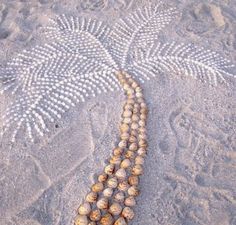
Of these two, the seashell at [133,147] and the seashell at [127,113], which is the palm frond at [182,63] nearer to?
the seashell at [127,113]

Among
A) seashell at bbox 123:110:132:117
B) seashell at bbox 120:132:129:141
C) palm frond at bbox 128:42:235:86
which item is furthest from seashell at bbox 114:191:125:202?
palm frond at bbox 128:42:235:86

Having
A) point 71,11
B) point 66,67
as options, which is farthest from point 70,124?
point 71,11

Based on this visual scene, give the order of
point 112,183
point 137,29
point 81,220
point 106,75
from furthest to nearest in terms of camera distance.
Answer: point 137,29, point 106,75, point 112,183, point 81,220

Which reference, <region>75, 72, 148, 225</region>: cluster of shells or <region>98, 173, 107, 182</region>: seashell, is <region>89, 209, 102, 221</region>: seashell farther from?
<region>98, 173, 107, 182</region>: seashell

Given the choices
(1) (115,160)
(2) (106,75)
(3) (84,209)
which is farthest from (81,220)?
(2) (106,75)

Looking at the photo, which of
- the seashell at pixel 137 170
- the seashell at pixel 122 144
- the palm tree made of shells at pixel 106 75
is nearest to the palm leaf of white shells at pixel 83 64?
the palm tree made of shells at pixel 106 75

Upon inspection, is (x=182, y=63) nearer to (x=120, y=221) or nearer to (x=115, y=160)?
(x=115, y=160)

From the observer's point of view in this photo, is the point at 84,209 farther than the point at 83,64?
No
